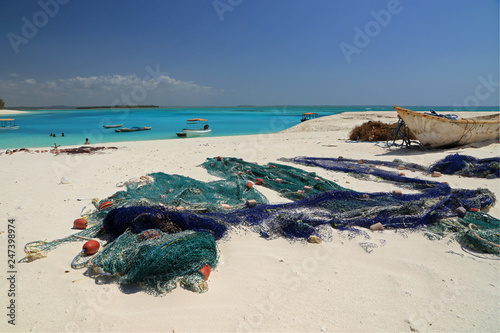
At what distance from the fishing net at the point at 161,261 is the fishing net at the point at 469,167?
272 inches

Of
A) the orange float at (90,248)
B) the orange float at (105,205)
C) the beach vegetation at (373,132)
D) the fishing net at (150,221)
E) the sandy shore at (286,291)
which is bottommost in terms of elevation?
the sandy shore at (286,291)

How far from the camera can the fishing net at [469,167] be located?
21.2ft

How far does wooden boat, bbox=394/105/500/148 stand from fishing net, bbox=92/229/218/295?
9.73 metres

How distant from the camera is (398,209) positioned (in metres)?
4.07

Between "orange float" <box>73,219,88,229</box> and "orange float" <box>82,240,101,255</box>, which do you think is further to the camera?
"orange float" <box>73,219,88,229</box>

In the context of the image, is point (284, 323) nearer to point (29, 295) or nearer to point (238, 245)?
point (238, 245)

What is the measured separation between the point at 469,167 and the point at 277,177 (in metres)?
4.91

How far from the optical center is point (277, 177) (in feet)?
20.8

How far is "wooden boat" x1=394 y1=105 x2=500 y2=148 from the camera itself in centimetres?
945

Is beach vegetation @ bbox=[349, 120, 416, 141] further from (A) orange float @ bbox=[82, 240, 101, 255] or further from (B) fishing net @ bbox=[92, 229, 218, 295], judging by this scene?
(A) orange float @ bbox=[82, 240, 101, 255]

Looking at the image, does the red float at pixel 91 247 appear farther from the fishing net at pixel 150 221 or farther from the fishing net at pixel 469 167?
the fishing net at pixel 469 167

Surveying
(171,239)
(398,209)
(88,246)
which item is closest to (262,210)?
(171,239)

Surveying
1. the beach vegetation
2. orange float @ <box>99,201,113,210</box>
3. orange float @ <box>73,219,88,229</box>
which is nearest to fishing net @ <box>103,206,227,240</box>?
orange float @ <box>73,219,88,229</box>

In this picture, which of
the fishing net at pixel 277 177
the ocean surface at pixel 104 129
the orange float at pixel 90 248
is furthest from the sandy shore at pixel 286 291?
the ocean surface at pixel 104 129
